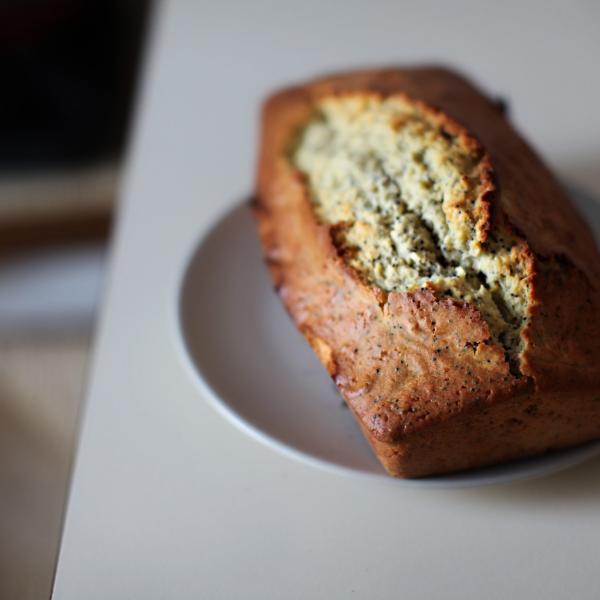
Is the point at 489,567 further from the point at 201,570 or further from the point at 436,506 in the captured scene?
the point at 201,570

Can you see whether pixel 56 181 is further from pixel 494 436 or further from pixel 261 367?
pixel 494 436

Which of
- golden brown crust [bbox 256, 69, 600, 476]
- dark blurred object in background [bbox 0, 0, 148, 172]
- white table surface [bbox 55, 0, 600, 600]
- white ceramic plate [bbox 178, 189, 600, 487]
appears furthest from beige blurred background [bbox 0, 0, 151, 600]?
golden brown crust [bbox 256, 69, 600, 476]

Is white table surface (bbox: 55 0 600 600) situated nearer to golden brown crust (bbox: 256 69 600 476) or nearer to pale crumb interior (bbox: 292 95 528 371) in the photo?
golden brown crust (bbox: 256 69 600 476)

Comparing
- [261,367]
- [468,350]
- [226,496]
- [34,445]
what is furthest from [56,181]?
[468,350]

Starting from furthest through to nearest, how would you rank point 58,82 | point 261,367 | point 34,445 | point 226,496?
point 58,82
point 34,445
point 261,367
point 226,496

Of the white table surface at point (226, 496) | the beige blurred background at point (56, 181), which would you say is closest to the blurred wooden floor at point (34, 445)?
the beige blurred background at point (56, 181)

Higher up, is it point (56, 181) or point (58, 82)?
point (58, 82)
